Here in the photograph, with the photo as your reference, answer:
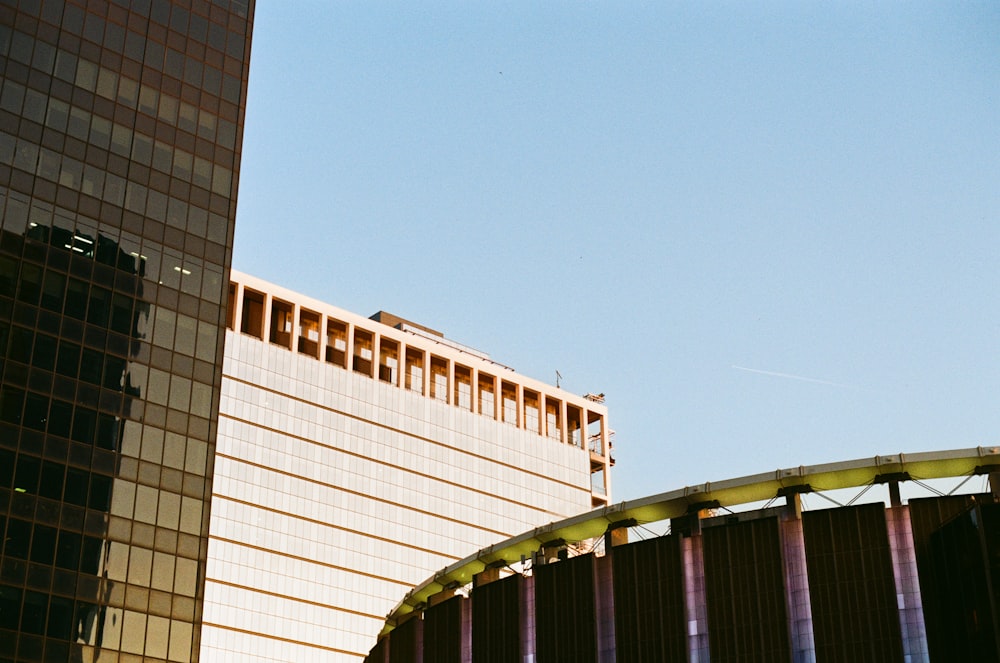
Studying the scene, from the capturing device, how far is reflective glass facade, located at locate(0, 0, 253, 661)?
86.4m

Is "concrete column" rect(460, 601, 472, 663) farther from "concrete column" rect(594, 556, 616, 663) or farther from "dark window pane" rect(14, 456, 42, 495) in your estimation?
"dark window pane" rect(14, 456, 42, 495)


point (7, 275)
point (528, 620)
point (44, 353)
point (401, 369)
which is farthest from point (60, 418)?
point (401, 369)

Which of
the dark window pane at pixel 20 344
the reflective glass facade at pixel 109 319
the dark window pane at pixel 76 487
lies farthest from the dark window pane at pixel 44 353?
the dark window pane at pixel 76 487

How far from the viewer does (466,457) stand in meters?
182

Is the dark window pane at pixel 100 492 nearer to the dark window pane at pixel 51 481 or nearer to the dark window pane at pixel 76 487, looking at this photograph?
the dark window pane at pixel 76 487

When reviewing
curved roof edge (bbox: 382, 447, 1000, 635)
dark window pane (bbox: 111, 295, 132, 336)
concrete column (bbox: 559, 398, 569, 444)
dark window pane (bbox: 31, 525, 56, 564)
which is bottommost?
curved roof edge (bbox: 382, 447, 1000, 635)

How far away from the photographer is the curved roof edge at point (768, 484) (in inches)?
2501

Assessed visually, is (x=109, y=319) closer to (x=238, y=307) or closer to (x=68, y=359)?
(x=68, y=359)

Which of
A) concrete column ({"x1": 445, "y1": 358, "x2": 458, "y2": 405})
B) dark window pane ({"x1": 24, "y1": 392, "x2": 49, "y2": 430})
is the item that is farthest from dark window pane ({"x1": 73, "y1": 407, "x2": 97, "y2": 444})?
concrete column ({"x1": 445, "y1": 358, "x2": 458, "y2": 405})

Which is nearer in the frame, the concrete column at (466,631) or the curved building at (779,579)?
the curved building at (779,579)

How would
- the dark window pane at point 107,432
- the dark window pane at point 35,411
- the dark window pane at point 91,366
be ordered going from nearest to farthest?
the dark window pane at point 35,411, the dark window pane at point 107,432, the dark window pane at point 91,366

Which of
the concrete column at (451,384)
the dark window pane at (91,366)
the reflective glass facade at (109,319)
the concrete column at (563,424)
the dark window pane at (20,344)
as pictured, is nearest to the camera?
the reflective glass facade at (109,319)

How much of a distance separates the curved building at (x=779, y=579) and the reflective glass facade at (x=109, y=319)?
28359 millimetres

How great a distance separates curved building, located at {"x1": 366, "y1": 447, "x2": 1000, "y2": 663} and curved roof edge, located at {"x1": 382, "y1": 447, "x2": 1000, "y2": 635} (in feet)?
0.23
